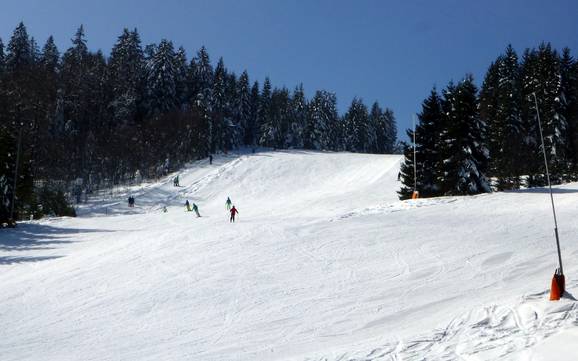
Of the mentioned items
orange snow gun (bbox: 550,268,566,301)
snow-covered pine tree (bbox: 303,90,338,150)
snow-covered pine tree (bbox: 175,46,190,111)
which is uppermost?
snow-covered pine tree (bbox: 175,46,190,111)

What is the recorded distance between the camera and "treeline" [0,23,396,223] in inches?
2104

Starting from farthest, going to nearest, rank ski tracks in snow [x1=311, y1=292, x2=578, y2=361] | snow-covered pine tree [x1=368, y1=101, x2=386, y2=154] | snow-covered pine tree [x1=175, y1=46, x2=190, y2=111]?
snow-covered pine tree [x1=368, y1=101, x2=386, y2=154] → snow-covered pine tree [x1=175, y1=46, x2=190, y2=111] → ski tracks in snow [x1=311, y1=292, x2=578, y2=361]

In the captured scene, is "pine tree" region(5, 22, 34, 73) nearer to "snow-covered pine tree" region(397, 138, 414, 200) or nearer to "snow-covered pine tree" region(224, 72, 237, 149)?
"snow-covered pine tree" region(224, 72, 237, 149)

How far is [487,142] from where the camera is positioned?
36531mm

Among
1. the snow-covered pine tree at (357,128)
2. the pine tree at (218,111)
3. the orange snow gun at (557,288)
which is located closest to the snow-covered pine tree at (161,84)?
the pine tree at (218,111)

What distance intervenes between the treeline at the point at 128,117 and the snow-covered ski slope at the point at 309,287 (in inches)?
639

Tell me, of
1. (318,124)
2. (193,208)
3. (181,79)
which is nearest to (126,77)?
(181,79)

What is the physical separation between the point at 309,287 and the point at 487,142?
27.4m

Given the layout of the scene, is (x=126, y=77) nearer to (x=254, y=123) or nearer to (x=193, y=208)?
(x=254, y=123)

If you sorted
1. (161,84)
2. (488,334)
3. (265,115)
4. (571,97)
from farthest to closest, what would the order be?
(265,115), (161,84), (571,97), (488,334)

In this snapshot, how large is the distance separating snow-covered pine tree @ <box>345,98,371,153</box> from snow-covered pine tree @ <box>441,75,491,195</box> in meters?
64.6

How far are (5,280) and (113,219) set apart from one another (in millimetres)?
16566

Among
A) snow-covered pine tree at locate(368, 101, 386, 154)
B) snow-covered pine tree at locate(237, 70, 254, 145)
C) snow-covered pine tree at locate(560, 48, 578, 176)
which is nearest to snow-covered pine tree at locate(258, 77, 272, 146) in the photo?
snow-covered pine tree at locate(237, 70, 254, 145)

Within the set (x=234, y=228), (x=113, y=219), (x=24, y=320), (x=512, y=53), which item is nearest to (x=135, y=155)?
(x=113, y=219)
